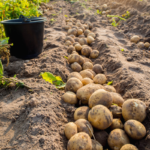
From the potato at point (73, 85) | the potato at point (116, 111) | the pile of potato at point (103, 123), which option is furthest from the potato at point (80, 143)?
the potato at point (73, 85)

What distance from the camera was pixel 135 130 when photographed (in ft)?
5.71

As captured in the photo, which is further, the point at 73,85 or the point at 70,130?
the point at 73,85

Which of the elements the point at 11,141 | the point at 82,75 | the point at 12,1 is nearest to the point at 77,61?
the point at 82,75

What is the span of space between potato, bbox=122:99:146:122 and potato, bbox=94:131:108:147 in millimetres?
356

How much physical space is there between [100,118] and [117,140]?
1.03 feet

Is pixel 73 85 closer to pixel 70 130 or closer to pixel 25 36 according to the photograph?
pixel 70 130

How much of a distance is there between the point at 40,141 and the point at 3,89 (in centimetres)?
116

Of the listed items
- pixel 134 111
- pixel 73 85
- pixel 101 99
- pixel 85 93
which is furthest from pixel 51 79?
pixel 134 111

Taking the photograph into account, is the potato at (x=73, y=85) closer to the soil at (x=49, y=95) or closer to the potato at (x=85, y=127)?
the soil at (x=49, y=95)

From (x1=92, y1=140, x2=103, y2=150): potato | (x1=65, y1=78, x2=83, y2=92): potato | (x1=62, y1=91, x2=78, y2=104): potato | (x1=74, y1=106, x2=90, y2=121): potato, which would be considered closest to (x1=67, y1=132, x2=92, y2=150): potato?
(x1=92, y1=140, x2=103, y2=150): potato

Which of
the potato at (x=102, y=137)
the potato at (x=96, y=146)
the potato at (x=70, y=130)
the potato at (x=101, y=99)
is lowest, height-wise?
the potato at (x=102, y=137)

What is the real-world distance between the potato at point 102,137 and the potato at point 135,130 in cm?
29

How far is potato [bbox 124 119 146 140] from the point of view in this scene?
68.6 inches

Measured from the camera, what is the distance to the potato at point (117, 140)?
1740mm
